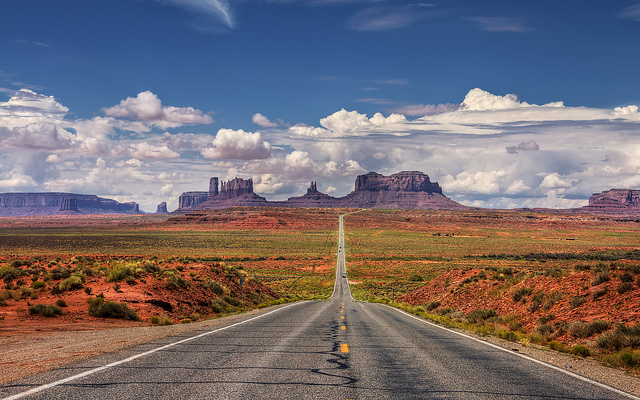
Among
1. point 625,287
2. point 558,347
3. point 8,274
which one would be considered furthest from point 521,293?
point 8,274

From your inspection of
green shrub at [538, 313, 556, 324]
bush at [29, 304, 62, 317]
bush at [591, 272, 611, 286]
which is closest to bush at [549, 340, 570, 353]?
green shrub at [538, 313, 556, 324]

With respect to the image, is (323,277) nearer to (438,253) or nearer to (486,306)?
(438,253)

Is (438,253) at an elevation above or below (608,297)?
below

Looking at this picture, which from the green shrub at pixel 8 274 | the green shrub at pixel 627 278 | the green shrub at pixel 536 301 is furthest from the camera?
the green shrub at pixel 8 274

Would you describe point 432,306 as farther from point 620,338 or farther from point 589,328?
point 620,338

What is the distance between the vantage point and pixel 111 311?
17.4m

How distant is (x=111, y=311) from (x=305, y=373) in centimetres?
1320

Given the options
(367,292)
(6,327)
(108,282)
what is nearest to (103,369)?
(6,327)

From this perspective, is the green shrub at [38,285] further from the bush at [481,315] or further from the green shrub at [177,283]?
the bush at [481,315]

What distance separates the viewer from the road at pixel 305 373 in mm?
6023

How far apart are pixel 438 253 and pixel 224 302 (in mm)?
A: 71344

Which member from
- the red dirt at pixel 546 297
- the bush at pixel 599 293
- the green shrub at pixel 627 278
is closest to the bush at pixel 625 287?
the red dirt at pixel 546 297

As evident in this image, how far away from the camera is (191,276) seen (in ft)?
91.5

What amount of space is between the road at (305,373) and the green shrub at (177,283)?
43.3ft
